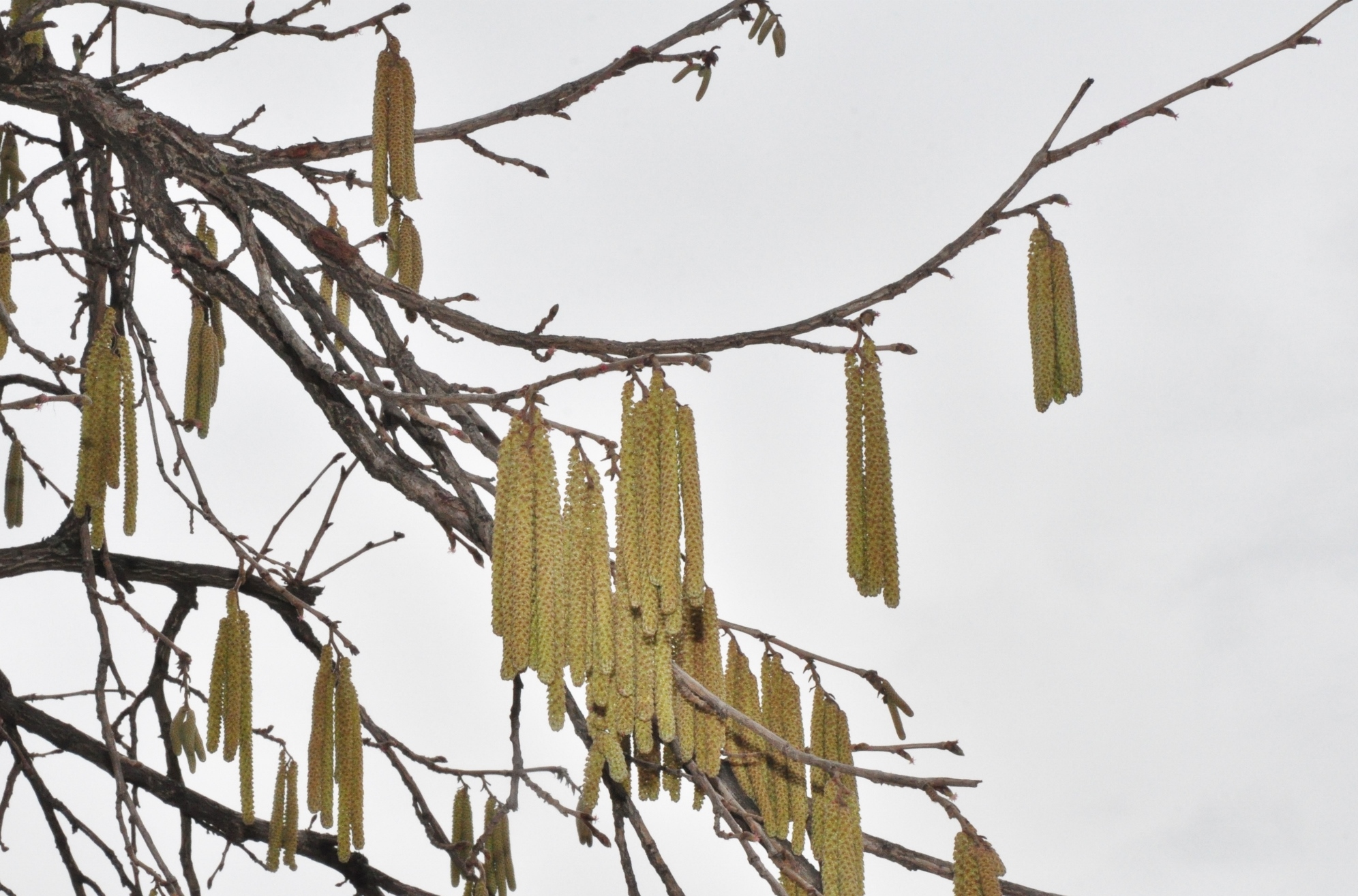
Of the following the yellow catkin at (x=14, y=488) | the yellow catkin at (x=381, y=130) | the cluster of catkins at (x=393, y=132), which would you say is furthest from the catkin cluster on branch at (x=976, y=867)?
the yellow catkin at (x=14, y=488)

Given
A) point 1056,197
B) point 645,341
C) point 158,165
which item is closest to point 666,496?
point 645,341

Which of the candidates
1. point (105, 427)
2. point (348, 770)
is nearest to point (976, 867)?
point (348, 770)

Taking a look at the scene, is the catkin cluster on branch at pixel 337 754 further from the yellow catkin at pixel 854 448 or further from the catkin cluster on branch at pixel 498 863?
the yellow catkin at pixel 854 448

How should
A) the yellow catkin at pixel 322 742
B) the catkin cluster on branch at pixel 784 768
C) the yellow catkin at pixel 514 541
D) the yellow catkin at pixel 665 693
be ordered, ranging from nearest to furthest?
the yellow catkin at pixel 514 541, the yellow catkin at pixel 665 693, the catkin cluster on branch at pixel 784 768, the yellow catkin at pixel 322 742

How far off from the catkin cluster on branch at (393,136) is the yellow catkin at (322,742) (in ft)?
2.55

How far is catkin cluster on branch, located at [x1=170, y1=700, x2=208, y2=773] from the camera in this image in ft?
9.11

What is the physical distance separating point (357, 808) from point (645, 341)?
1032mm

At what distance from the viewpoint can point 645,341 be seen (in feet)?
5.90

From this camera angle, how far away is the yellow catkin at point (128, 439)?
85.6 inches

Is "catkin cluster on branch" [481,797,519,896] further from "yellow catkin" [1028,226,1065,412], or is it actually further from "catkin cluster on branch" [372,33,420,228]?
"yellow catkin" [1028,226,1065,412]

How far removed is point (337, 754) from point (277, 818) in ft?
1.09

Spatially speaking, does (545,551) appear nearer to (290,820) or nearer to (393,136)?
(393,136)

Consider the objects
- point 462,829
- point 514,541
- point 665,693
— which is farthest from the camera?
point 462,829

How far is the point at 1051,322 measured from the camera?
78.1 inches
